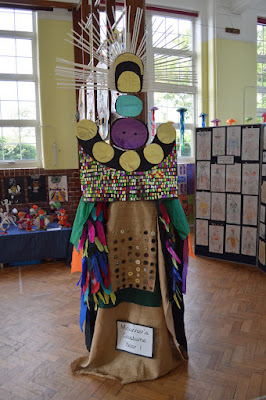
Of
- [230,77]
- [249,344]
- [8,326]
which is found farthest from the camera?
[230,77]

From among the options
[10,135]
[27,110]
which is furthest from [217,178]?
[10,135]

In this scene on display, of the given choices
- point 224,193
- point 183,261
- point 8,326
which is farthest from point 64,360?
point 224,193

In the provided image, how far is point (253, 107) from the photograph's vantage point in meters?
7.72

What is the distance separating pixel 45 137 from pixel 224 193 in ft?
10.8

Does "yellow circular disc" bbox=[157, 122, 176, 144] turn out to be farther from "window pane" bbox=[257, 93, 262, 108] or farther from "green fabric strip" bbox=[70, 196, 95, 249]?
"window pane" bbox=[257, 93, 262, 108]

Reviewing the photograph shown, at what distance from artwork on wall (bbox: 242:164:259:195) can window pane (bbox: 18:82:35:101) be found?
156 inches

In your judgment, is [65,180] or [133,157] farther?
[65,180]

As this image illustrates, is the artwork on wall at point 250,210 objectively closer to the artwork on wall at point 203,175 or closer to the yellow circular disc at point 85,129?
the artwork on wall at point 203,175

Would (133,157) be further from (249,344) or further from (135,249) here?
(249,344)

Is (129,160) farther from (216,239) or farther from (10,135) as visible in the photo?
(10,135)

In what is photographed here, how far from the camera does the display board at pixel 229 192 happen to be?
472 cm

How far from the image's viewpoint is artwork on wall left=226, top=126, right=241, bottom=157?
477cm

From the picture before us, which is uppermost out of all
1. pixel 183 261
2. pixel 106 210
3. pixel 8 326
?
pixel 106 210

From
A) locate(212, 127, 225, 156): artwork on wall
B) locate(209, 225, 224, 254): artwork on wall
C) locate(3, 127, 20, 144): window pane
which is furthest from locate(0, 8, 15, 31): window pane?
locate(209, 225, 224, 254): artwork on wall
